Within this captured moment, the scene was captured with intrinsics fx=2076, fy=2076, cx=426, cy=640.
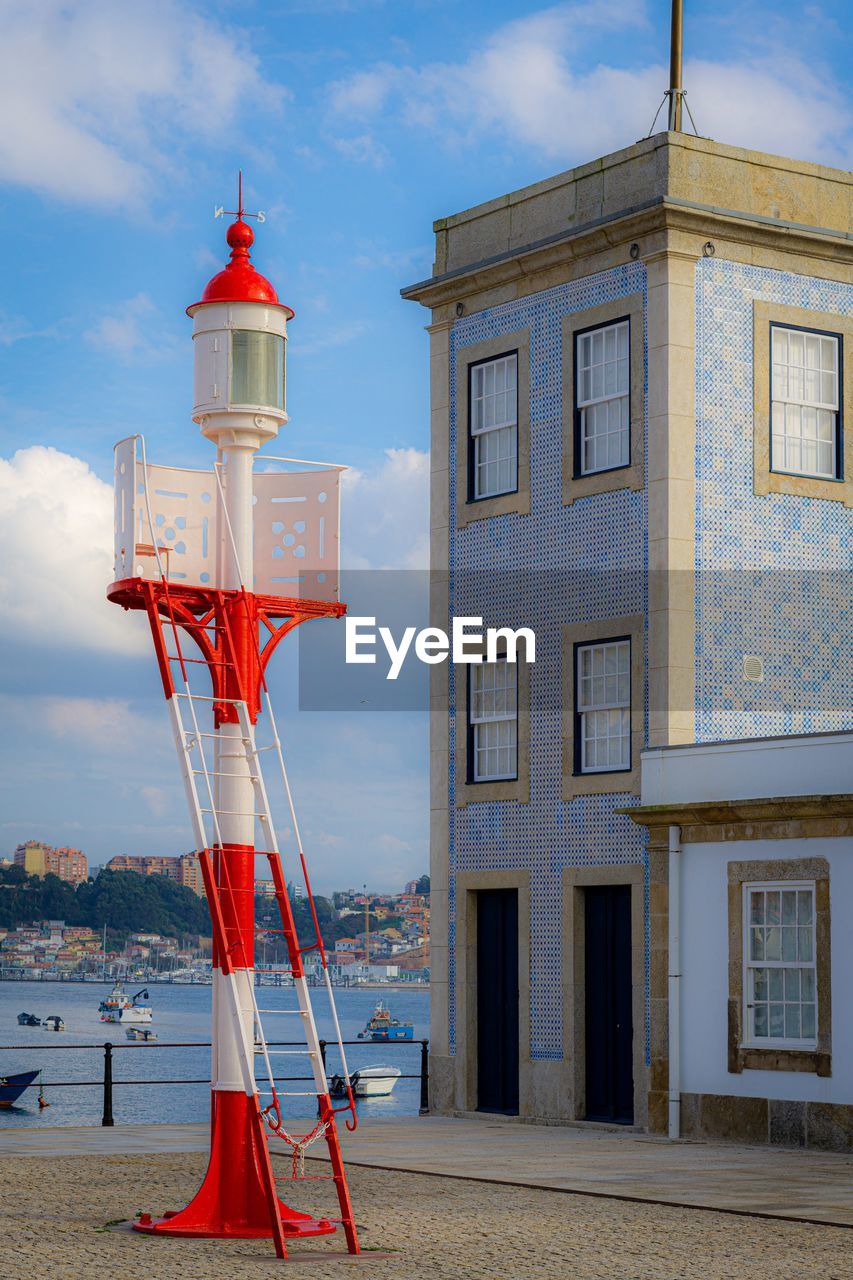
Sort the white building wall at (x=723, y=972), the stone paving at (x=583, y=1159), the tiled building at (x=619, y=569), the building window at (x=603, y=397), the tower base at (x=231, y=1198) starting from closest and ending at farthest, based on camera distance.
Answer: the tower base at (x=231, y=1198) < the stone paving at (x=583, y=1159) < the white building wall at (x=723, y=972) < the tiled building at (x=619, y=569) < the building window at (x=603, y=397)

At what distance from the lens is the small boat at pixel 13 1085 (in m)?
42.6

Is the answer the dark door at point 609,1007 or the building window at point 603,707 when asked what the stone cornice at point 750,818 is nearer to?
the building window at point 603,707

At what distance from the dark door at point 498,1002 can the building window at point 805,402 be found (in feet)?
17.9

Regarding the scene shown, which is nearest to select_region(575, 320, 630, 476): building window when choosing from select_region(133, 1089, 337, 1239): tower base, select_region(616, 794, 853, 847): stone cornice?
select_region(616, 794, 853, 847): stone cornice

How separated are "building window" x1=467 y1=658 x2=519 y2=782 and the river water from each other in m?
9.35

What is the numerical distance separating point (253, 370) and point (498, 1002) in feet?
35.4

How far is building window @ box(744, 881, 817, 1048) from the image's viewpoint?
717 inches

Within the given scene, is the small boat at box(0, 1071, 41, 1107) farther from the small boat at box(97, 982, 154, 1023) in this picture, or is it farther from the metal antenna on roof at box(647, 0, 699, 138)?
the small boat at box(97, 982, 154, 1023)

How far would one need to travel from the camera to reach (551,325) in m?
22.0

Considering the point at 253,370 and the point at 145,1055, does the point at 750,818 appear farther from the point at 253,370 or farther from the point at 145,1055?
the point at 145,1055

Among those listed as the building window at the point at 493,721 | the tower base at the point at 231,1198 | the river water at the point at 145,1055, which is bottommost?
the river water at the point at 145,1055

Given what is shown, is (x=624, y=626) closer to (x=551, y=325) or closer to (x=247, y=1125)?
(x=551, y=325)

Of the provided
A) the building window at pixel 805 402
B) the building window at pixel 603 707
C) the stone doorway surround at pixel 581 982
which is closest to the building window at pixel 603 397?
the building window at pixel 805 402

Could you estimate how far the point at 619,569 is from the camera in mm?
20844
